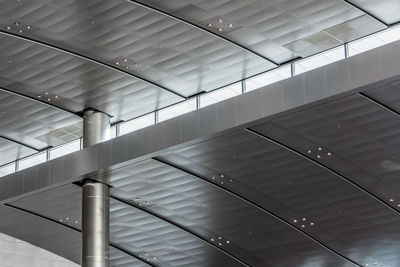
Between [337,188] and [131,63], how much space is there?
10.7 meters

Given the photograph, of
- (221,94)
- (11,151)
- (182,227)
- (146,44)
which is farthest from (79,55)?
(182,227)

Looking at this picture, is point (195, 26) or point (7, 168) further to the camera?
point (7, 168)

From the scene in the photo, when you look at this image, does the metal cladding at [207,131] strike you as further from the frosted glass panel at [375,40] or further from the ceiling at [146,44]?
the frosted glass panel at [375,40]

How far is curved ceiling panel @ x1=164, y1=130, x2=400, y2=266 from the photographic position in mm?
33625

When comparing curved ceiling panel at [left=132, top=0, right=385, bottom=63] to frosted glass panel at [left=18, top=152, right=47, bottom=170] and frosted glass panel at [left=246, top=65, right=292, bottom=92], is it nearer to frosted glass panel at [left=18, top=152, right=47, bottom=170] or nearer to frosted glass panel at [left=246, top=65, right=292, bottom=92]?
frosted glass panel at [left=246, top=65, right=292, bottom=92]

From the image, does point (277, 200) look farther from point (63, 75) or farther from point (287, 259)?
point (63, 75)

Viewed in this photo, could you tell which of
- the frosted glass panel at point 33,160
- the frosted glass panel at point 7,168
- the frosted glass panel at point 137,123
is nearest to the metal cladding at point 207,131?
the frosted glass panel at point 137,123

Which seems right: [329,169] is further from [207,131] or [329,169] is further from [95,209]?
[95,209]

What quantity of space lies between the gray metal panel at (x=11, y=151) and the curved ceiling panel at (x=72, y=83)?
16.6 ft

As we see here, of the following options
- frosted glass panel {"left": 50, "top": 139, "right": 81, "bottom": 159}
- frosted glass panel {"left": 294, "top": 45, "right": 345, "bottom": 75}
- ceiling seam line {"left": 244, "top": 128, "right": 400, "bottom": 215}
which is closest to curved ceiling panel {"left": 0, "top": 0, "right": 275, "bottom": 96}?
frosted glass panel {"left": 294, "top": 45, "right": 345, "bottom": 75}

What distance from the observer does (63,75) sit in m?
32.7

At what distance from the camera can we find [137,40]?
99.0ft

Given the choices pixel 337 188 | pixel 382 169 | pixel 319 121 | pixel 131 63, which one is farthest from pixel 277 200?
pixel 131 63

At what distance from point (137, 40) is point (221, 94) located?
16.9ft
